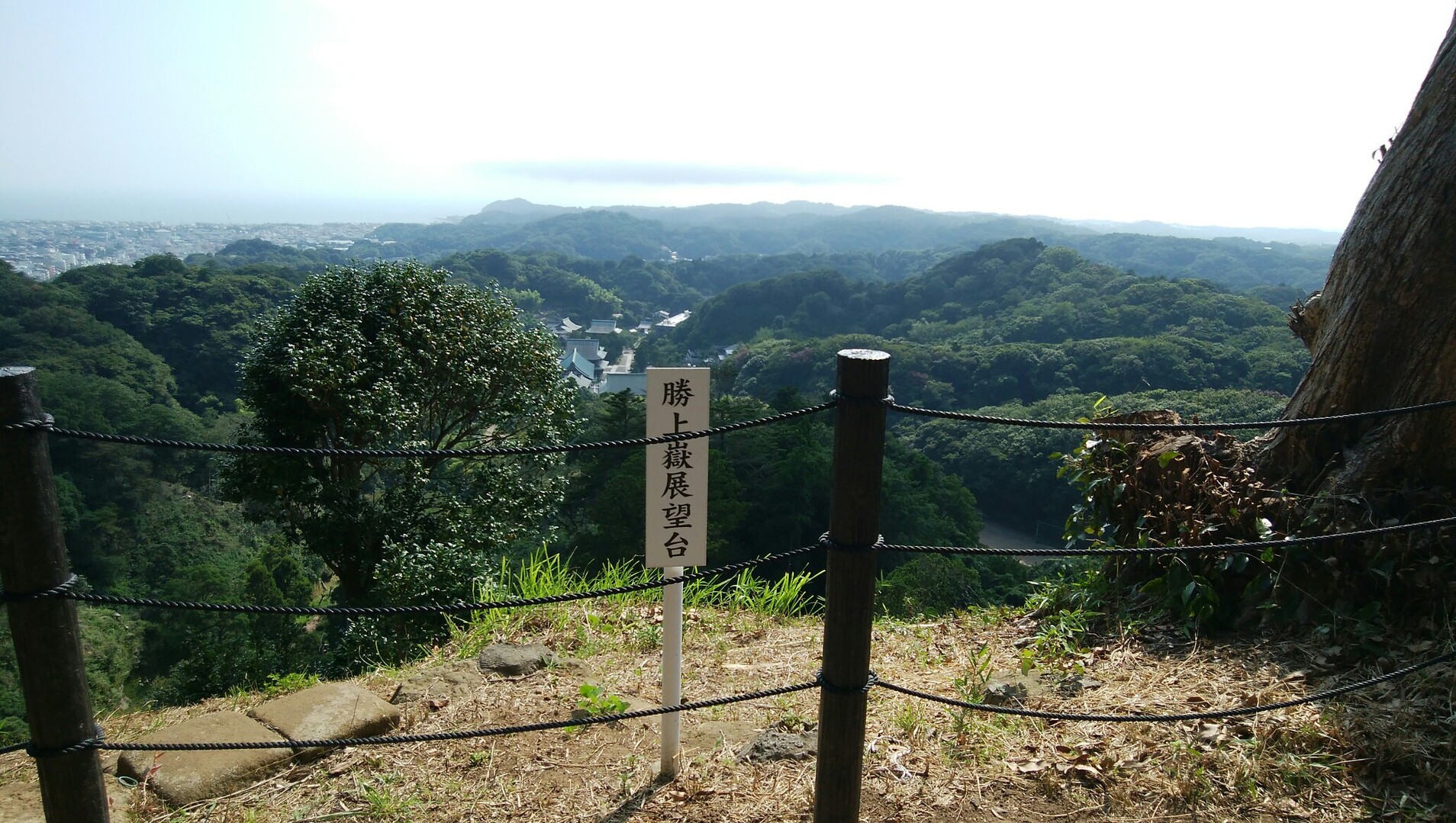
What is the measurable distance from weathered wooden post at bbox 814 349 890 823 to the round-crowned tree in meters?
8.38

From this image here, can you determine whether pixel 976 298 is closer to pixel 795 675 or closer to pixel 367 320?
pixel 367 320

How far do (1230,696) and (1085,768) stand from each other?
64cm

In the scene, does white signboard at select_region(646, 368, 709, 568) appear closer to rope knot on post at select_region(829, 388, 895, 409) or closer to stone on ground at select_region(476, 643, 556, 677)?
rope knot on post at select_region(829, 388, 895, 409)

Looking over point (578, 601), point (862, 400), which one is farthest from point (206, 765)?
point (862, 400)

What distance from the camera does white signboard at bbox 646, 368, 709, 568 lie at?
88.0 inches

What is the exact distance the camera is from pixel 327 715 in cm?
270

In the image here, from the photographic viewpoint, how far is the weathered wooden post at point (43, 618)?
1.63 meters

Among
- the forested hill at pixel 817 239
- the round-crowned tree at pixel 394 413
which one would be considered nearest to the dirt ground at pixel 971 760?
the round-crowned tree at pixel 394 413

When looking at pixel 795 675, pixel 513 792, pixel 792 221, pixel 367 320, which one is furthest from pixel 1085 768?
pixel 792 221

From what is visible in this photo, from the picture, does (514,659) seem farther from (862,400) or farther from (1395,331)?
(1395,331)

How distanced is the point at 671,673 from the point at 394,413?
28.1 feet

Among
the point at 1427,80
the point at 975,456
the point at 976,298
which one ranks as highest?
the point at 1427,80

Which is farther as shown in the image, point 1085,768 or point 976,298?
point 976,298

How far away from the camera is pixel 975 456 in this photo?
34656mm
